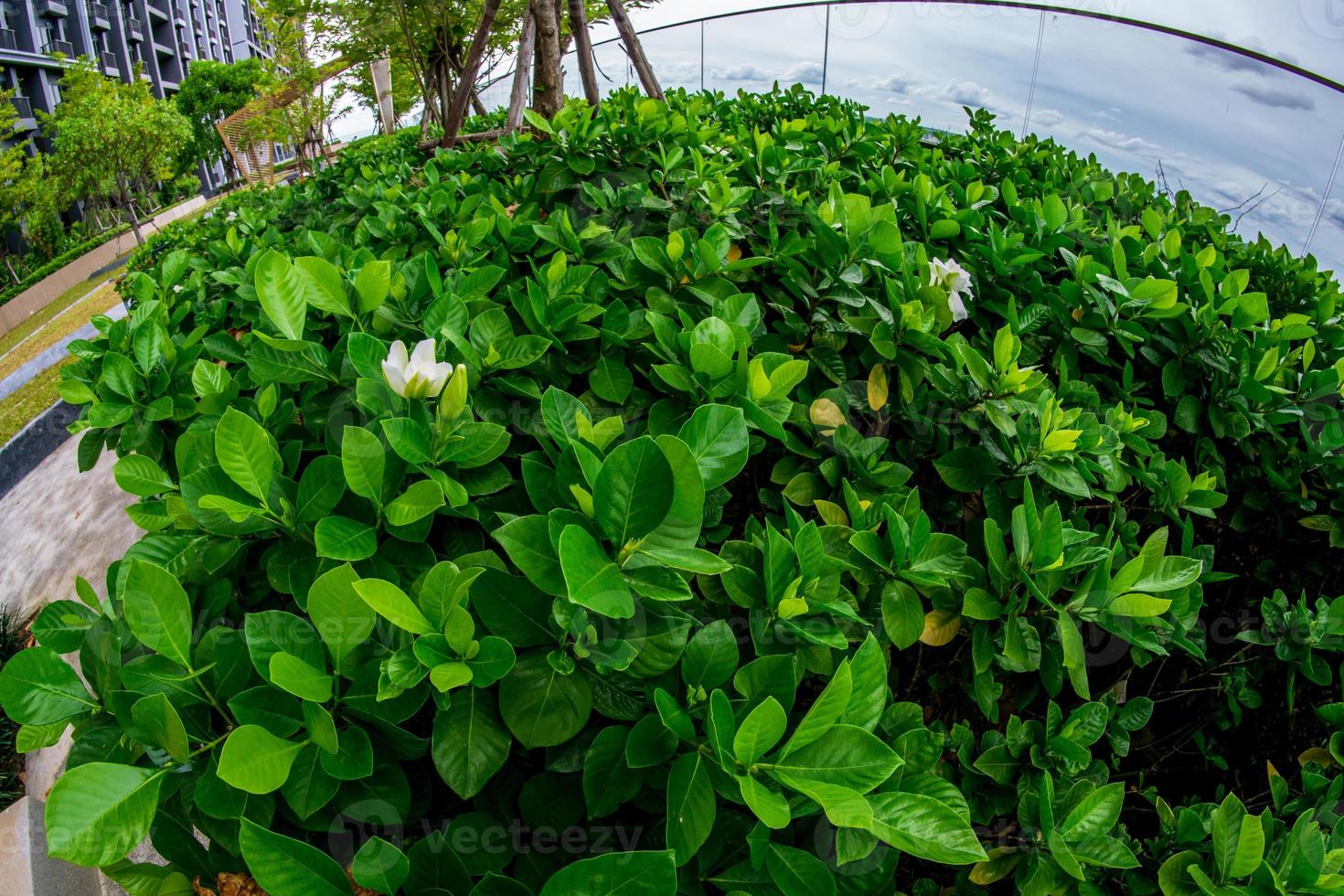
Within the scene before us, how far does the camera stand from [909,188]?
93.0 inches

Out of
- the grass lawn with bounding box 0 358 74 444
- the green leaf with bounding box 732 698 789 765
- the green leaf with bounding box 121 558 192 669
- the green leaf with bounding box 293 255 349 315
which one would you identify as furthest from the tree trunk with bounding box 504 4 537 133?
the grass lawn with bounding box 0 358 74 444

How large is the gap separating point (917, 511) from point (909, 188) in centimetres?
145

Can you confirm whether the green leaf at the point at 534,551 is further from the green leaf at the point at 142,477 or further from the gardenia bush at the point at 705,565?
the green leaf at the point at 142,477

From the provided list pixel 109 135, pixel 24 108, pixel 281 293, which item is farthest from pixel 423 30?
pixel 24 108

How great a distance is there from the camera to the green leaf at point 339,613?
0.84 meters

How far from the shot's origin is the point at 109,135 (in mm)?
25828

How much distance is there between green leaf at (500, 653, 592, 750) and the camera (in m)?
0.88

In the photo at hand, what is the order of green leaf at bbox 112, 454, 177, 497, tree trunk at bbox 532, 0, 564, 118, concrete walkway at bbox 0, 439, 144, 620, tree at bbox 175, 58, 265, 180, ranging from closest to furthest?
green leaf at bbox 112, 454, 177, 497 < tree trunk at bbox 532, 0, 564, 118 < concrete walkway at bbox 0, 439, 144, 620 < tree at bbox 175, 58, 265, 180

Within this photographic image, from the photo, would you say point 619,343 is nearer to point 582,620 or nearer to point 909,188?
point 582,620

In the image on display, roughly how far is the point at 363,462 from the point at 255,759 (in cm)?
38

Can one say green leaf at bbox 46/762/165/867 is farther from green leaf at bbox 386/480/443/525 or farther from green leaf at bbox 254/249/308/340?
green leaf at bbox 254/249/308/340

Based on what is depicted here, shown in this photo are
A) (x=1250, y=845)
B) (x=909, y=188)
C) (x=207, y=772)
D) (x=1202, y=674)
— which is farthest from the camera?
(x=909, y=188)

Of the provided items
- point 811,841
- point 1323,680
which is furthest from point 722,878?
point 1323,680

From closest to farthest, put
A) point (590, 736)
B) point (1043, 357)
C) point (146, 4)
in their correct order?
point (590, 736)
point (1043, 357)
point (146, 4)
